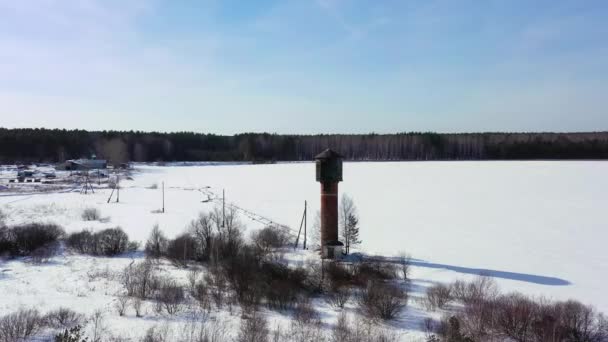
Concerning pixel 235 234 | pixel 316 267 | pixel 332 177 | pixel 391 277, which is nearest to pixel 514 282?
pixel 391 277

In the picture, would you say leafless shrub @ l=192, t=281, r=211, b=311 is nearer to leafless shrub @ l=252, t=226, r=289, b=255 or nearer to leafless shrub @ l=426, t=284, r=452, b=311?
leafless shrub @ l=252, t=226, r=289, b=255

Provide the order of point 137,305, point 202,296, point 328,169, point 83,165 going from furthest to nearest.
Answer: point 83,165 < point 328,169 < point 202,296 < point 137,305

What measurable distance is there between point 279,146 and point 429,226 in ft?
371

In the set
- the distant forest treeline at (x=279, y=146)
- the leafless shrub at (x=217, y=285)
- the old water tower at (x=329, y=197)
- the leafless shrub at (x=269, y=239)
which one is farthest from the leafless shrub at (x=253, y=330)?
the distant forest treeline at (x=279, y=146)

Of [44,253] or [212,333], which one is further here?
[44,253]

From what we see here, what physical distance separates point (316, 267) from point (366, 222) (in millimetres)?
12322

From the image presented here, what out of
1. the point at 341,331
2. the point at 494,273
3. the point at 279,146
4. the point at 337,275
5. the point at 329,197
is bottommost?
the point at 494,273

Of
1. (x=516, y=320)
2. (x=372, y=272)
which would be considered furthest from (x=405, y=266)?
(x=516, y=320)

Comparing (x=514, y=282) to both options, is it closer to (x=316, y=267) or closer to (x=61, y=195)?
(x=316, y=267)

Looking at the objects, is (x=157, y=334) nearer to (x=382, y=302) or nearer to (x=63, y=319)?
(x=63, y=319)

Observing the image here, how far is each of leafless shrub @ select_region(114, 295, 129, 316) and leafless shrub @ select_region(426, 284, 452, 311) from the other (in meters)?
7.86

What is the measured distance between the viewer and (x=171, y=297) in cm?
1201

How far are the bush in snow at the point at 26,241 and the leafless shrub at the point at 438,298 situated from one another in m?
15.1

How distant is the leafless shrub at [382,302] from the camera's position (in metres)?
10.8
